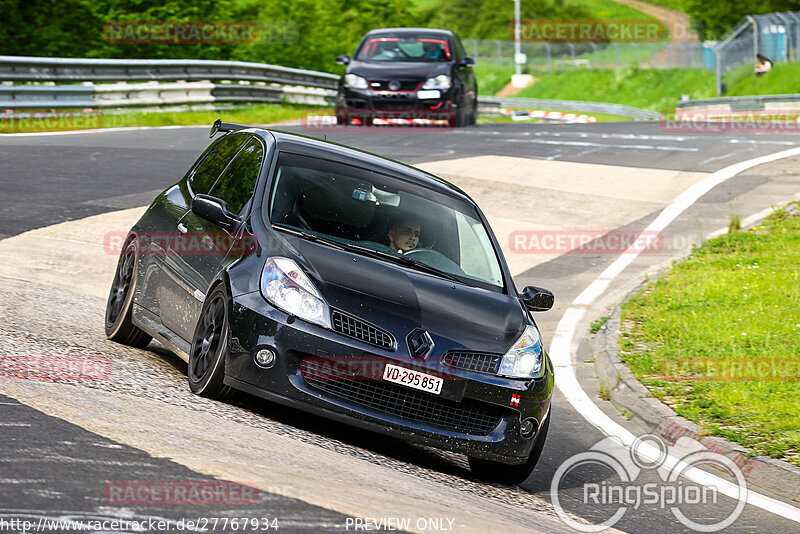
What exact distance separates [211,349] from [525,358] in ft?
5.93

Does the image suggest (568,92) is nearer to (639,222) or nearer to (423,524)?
(639,222)

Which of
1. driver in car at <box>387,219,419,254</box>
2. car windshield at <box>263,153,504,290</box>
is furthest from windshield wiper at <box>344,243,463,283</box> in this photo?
driver in car at <box>387,219,419,254</box>

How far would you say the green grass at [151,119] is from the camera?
899 inches

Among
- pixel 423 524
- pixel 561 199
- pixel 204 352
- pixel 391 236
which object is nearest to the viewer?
pixel 423 524

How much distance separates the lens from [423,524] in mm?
5047

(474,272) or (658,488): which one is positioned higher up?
(474,272)

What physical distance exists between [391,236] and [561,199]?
34.2 feet

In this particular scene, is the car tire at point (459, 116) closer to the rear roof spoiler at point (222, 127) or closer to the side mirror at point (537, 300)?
the rear roof spoiler at point (222, 127)

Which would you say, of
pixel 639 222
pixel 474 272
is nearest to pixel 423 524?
pixel 474 272

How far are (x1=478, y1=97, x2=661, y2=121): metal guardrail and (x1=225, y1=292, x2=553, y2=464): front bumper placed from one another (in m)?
46.4

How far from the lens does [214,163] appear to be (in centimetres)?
866

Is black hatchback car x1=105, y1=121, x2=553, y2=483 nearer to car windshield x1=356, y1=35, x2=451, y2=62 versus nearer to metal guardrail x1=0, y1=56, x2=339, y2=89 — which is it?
metal guardrail x1=0, y1=56, x2=339, y2=89

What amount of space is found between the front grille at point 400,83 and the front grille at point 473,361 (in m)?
17.1

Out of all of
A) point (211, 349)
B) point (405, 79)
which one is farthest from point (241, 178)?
point (405, 79)
